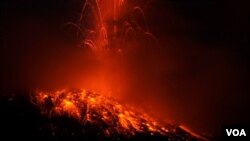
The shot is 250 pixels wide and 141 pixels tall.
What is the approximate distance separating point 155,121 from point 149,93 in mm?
8478

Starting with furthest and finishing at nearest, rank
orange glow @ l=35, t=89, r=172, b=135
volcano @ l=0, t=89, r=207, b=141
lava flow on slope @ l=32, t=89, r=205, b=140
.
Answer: orange glow @ l=35, t=89, r=172, b=135
lava flow on slope @ l=32, t=89, r=205, b=140
volcano @ l=0, t=89, r=207, b=141

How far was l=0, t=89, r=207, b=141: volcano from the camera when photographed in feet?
85.9

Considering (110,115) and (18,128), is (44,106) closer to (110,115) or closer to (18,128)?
(18,128)

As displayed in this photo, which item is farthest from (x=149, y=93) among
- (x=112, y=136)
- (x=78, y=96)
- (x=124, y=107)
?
(x=112, y=136)

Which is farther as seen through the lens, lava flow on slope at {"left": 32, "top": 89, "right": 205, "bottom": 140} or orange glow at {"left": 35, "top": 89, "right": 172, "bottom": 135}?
orange glow at {"left": 35, "top": 89, "right": 172, "bottom": 135}

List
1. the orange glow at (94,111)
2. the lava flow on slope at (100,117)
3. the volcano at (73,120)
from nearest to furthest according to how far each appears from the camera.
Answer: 1. the volcano at (73,120)
2. the lava flow on slope at (100,117)
3. the orange glow at (94,111)

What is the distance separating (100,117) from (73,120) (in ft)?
6.93

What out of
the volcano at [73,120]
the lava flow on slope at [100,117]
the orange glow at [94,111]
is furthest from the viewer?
the orange glow at [94,111]

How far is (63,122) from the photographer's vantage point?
2641 cm

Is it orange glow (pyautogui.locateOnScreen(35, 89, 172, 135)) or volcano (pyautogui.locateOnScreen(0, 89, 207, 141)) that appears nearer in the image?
volcano (pyautogui.locateOnScreen(0, 89, 207, 141))

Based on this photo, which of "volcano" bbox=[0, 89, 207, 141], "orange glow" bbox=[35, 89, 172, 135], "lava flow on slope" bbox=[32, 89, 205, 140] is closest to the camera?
"volcano" bbox=[0, 89, 207, 141]

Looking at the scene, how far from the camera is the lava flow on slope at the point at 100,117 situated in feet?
87.7

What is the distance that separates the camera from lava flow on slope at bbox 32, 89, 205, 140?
2673 centimetres

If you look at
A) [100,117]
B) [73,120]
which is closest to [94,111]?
[100,117]
